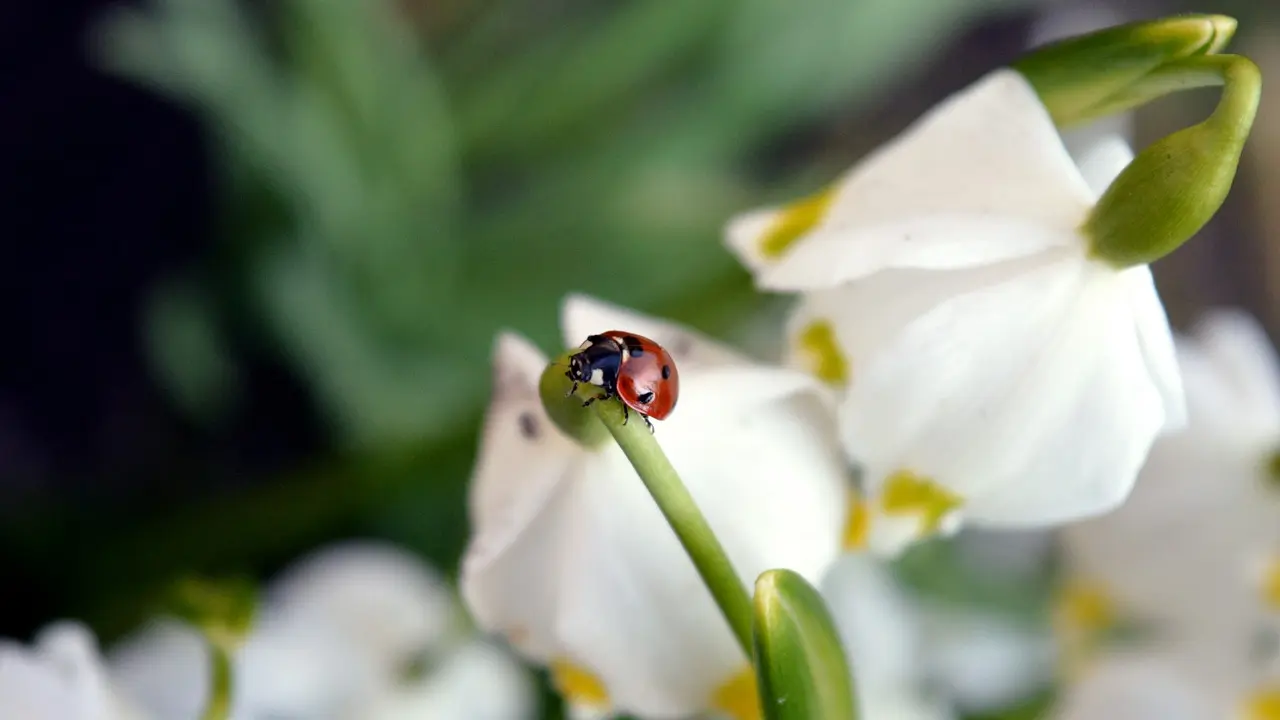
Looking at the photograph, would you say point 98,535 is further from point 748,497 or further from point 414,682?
point 748,497

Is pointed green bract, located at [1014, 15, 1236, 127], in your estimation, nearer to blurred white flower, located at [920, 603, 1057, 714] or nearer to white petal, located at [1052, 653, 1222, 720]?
white petal, located at [1052, 653, 1222, 720]

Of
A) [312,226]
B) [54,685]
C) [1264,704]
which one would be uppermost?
[312,226]

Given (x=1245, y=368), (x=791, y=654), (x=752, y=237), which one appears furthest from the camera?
(x=1245, y=368)

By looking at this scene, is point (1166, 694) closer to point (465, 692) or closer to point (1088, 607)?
point (1088, 607)

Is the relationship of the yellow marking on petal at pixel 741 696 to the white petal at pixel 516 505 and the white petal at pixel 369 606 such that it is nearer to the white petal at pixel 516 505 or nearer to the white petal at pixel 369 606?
the white petal at pixel 516 505

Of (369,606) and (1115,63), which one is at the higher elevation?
(369,606)

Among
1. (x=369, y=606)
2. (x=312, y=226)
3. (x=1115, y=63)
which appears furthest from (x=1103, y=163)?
(x=312, y=226)

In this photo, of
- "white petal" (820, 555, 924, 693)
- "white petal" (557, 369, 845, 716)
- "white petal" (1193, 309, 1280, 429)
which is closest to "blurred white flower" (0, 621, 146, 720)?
"white petal" (557, 369, 845, 716)
